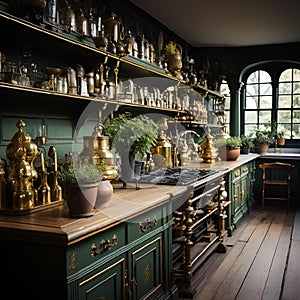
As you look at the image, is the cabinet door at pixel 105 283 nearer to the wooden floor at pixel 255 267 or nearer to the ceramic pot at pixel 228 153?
the wooden floor at pixel 255 267

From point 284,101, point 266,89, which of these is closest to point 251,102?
point 266,89

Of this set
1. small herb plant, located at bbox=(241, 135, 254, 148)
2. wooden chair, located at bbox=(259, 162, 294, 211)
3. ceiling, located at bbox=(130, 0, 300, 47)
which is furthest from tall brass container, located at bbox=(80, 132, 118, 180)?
small herb plant, located at bbox=(241, 135, 254, 148)

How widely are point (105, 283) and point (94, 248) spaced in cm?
24

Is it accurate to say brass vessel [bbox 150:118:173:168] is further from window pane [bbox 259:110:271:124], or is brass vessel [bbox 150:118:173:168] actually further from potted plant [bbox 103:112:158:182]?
window pane [bbox 259:110:271:124]

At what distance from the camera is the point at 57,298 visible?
1850mm

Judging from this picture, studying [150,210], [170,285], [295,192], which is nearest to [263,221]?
[295,192]

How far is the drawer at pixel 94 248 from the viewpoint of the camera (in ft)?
6.13

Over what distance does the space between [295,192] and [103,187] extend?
5528 millimetres

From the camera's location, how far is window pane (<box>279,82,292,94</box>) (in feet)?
24.8

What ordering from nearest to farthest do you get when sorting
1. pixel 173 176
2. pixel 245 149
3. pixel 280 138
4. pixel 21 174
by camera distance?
pixel 21 174 → pixel 173 176 → pixel 245 149 → pixel 280 138

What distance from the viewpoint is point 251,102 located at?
7848 millimetres

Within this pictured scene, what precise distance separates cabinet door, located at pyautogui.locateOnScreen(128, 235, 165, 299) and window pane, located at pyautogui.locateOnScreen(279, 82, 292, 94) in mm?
5562

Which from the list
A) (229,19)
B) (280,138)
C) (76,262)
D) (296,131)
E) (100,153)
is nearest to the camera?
(76,262)

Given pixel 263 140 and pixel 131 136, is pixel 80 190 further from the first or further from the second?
pixel 263 140
